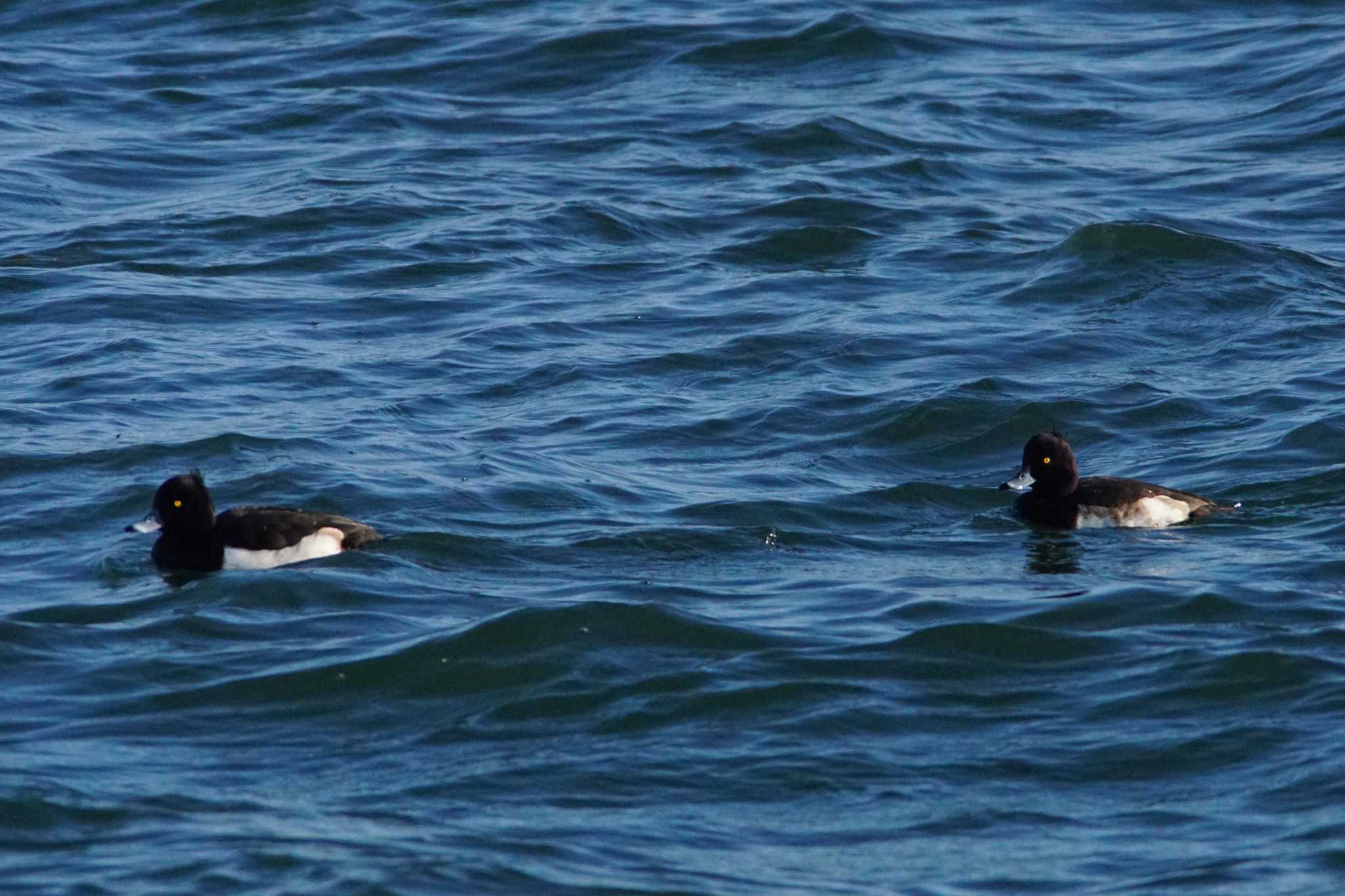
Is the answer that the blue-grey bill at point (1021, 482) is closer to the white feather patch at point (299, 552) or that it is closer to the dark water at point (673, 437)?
the dark water at point (673, 437)

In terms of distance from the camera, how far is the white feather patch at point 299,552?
11523 mm

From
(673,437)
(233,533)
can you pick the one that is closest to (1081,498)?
(673,437)

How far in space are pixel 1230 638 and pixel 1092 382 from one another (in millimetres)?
5220

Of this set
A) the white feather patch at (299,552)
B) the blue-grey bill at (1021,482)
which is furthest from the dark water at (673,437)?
the blue-grey bill at (1021,482)

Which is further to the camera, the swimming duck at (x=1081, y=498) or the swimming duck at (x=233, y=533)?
the swimming duck at (x=1081, y=498)

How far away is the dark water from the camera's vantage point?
844 cm

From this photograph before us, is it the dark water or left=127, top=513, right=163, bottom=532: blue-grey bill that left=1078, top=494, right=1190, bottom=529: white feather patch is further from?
left=127, top=513, right=163, bottom=532: blue-grey bill

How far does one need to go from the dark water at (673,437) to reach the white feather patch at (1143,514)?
223 mm

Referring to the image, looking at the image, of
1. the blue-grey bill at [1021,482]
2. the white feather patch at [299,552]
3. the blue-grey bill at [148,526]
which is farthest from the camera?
the blue-grey bill at [1021,482]

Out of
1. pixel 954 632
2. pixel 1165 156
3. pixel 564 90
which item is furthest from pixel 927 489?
pixel 564 90

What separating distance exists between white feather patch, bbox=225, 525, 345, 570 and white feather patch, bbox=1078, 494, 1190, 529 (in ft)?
14.5

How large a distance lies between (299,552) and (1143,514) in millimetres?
4910

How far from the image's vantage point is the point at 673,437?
1438 centimetres

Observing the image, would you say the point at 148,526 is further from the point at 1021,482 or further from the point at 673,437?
the point at 1021,482
